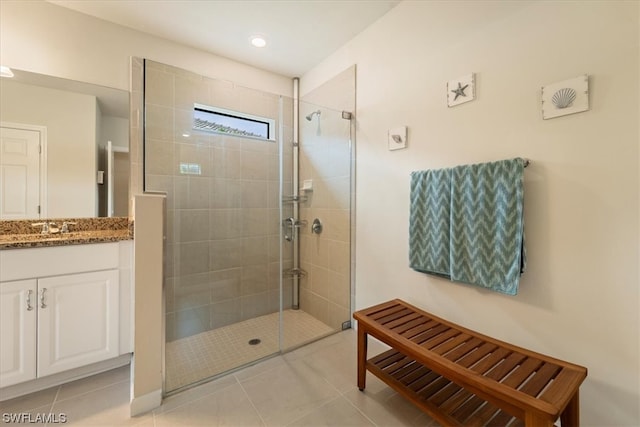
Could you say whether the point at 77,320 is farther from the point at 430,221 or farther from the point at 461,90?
the point at 461,90

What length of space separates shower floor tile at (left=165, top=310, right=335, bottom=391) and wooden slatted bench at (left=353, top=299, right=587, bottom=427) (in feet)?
2.68

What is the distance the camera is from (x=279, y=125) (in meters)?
2.59

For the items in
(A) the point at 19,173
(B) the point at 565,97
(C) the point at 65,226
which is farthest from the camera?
(C) the point at 65,226

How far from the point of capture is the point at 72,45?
1946 mm

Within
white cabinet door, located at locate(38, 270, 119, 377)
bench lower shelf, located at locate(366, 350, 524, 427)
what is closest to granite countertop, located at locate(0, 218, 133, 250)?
white cabinet door, located at locate(38, 270, 119, 377)

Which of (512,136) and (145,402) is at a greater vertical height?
(512,136)

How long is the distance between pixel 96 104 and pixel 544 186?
2998 mm

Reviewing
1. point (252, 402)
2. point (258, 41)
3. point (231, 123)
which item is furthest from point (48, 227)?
point (258, 41)

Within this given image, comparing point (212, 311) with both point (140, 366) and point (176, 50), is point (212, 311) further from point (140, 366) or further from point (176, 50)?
point (176, 50)

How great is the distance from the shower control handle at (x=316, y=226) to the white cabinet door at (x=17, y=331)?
1.96 metres

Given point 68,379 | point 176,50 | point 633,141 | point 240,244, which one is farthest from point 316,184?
point 68,379

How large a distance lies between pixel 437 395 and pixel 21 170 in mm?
2985

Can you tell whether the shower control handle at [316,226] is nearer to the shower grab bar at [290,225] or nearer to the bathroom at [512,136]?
the shower grab bar at [290,225]

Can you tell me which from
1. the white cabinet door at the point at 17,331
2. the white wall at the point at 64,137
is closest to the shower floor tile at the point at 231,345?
the white cabinet door at the point at 17,331
